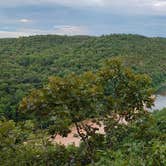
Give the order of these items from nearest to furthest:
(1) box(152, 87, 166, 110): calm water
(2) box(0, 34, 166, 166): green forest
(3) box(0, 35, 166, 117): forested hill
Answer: (2) box(0, 34, 166, 166): green forest < (3) box(0, 35, 166, 117): forested hill < (1) box(152, 87, 166, 110): calm water

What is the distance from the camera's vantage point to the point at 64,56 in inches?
2343

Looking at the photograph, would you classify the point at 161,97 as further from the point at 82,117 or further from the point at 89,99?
the point at 82,117

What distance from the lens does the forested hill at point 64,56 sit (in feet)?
142

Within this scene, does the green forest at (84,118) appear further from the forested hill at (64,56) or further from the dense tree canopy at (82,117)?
the forested hill at (64,56)

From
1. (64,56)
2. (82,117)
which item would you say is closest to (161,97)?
(64,56)

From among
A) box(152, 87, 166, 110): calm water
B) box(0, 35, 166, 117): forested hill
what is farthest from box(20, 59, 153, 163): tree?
box(152, 87, 166, 110): calm water

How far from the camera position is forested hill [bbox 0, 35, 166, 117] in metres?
43.2

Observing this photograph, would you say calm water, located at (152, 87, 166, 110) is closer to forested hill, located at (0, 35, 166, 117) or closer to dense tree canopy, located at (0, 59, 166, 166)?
forested hill, located at (0, 35, 166, 117)

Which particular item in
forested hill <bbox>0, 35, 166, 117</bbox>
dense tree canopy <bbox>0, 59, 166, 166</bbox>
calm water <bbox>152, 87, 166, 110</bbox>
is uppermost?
dense tree canopy <bbox>0, 59, 166, 166</bbox>

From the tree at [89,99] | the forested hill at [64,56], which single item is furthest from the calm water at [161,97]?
the tree at [89,99]

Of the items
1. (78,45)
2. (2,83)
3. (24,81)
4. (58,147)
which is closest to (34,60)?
(78,45)

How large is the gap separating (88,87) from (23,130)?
153 centimetres

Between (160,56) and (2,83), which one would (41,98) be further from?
(160,56)

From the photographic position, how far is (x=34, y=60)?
58.3 metres
